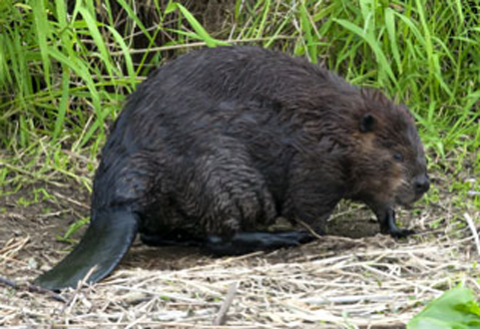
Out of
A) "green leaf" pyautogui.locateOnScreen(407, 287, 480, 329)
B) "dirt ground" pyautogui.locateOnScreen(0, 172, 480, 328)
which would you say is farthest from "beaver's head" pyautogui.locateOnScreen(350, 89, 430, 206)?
"green leaf" pyautogui.locateOnScreen(407, 287, 480, 329)

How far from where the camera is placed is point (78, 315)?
2.41 metres

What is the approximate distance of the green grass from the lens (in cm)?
359

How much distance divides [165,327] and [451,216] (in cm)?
132

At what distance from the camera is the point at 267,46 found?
3.98m

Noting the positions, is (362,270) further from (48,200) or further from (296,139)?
(48,200)

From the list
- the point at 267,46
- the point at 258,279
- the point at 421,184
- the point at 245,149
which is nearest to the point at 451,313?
the point at 258,279

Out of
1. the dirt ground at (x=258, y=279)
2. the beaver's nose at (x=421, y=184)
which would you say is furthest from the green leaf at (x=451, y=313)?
the beaver's nose at (x=421, y=184)

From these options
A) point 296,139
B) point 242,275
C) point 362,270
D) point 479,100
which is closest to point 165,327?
point 242,275

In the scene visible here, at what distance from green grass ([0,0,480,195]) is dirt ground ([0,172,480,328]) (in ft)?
1.43

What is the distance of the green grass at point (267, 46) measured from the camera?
11.8 ft

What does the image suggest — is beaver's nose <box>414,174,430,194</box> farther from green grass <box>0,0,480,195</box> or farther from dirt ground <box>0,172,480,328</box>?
green grass <box>0,0,480,195</box>

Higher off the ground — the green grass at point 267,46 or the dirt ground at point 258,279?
the green grass at point 267,46

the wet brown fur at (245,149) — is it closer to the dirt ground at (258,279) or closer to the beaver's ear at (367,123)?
the beaver's ear at (367,123)

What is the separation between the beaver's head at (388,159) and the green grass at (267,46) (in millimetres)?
450
